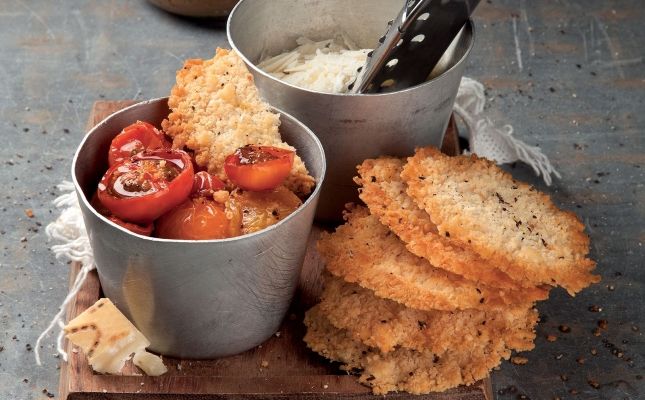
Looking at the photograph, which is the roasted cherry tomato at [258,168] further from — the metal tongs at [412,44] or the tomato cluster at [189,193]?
the metal tongs at [412,44]

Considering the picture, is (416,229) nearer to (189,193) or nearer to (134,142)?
(189,193)

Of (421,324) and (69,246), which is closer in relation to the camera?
(421,324)

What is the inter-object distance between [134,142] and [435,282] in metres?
0.67

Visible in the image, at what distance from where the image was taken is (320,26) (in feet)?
8.57

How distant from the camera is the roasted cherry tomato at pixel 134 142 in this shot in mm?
1918

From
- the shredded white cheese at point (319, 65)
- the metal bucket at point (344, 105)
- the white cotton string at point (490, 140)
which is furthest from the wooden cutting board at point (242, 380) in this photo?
the white cotton string at point (490, 140)

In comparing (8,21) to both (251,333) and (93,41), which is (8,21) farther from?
(251,333)

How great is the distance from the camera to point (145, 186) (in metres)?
1.78

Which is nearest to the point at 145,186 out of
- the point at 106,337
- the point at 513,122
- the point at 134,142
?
the point at 134,142

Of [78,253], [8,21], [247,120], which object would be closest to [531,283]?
[247,120]

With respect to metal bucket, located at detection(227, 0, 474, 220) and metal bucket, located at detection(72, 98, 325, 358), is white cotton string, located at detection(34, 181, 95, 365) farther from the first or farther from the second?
metal bucket, located at detection(227, 0, 474, 220)

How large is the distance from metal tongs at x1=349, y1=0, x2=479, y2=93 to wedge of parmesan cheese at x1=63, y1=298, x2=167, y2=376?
32.1 inches

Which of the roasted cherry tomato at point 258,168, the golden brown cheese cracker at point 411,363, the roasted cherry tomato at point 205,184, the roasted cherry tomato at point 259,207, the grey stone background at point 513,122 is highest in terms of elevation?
the roasted cherry tomato at point 258,168

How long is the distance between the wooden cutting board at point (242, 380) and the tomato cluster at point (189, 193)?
0.31 m
